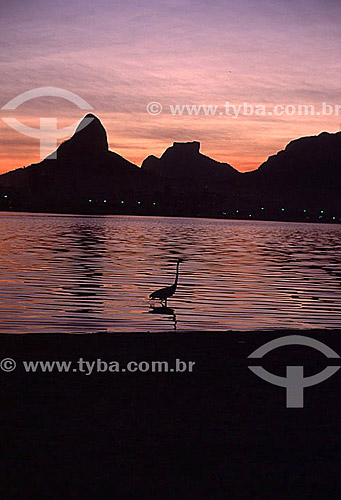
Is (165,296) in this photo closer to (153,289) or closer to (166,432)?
(153,289)

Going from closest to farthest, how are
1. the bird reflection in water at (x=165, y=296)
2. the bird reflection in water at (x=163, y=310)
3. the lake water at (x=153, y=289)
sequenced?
1. the lake water at (x=153, y=289)
2. the bird reflection in water at (x=163, y=310)
3. the bird reflection in water at (x=165, y=296)

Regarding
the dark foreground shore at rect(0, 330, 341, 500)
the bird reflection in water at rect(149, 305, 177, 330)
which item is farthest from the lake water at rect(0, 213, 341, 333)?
the dark foreground shore at rect(0, 330, 341, 500)

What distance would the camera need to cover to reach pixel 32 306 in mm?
22844

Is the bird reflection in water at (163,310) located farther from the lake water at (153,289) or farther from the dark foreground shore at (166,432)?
the dark foreground shore at (166,432)

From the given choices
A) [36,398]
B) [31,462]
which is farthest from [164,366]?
[31,462]

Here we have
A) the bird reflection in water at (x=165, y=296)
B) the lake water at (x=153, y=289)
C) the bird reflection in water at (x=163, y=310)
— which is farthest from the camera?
the bird reflection in water at (x=165, y=296)

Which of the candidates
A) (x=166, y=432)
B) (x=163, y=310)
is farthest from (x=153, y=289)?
(x=166, y=432)

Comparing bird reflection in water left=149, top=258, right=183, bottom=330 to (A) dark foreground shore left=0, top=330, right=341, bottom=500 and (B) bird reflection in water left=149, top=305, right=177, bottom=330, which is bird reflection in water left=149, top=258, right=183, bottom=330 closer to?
(B) bird reflection in water left=149, top=305, right=177, bottom=330

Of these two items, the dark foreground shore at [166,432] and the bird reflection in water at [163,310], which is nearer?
the dark foreground shore at [166,432]

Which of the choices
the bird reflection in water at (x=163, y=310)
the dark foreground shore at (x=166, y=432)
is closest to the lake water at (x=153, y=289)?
the bird reflection in water at (x=163, y=310)

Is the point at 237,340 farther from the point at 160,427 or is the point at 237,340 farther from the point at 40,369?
the point at 160,427

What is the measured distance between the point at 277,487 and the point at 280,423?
208 centimetres

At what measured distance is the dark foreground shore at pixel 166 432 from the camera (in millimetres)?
5816

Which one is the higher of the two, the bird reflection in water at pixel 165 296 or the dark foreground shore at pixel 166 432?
the dark foreground shore at pixel 166 432
